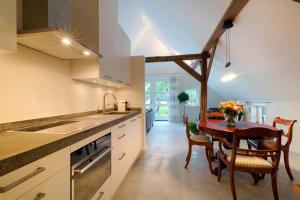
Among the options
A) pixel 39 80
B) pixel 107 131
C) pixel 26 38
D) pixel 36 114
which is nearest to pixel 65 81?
pixel 39 80

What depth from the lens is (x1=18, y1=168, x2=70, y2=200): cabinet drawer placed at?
0.78 m

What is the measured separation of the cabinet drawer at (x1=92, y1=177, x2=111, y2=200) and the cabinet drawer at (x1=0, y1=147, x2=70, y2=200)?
1.90 ft

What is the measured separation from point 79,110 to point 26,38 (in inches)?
46.1

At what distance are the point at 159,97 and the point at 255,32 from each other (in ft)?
21.2

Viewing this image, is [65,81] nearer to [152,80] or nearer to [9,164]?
[9,164]

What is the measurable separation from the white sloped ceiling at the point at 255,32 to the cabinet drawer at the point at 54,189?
266 centimetres

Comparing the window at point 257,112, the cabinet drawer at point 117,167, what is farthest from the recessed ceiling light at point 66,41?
the window at point 257,112

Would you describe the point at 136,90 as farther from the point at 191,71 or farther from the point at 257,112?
the point at 257,112

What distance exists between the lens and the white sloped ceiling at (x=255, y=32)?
78.9 inches

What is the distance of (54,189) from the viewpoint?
91cm

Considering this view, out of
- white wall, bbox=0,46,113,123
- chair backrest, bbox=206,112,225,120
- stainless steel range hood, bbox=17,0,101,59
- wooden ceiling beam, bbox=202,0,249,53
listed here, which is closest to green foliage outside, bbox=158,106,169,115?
chair backrest, bbox=206,112,225,120

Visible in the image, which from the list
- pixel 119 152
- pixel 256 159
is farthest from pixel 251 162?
pixel 119 152

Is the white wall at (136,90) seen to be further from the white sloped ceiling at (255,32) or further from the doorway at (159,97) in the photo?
the doorway at (159,97)

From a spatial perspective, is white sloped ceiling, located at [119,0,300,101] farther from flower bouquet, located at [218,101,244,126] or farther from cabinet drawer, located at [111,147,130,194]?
cabinet drawer, located at [111,147,130,194]
